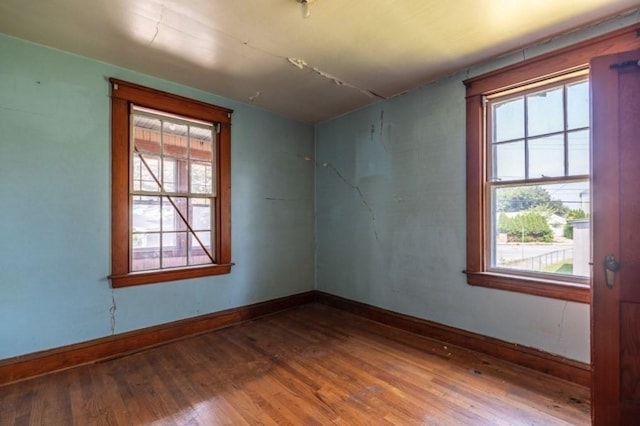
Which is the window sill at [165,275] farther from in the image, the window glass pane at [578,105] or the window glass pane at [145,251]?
the window glass pane at [578,105]

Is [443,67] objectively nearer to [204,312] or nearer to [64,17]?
[64,17]

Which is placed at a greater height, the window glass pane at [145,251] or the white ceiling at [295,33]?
the white ceiling at [295,33]

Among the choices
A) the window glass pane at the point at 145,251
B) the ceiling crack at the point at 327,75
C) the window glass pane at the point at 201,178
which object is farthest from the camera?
the window glass pane at the point at 201,178

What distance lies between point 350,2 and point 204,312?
10.3 feet

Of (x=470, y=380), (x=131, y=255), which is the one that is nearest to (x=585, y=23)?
(x=470, y=380)

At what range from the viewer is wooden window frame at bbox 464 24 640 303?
2109mm

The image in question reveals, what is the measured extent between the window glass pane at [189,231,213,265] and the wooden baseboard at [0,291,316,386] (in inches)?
23.7

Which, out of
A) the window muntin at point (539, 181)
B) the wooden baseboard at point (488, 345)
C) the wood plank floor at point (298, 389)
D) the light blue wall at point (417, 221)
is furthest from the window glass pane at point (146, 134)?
the window muntin at point (539, 181)

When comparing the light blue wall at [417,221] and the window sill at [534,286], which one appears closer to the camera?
the window sill at [534,286]

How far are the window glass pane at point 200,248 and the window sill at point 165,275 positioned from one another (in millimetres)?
118

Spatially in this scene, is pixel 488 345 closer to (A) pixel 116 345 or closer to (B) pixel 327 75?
(B) pixel 327 75

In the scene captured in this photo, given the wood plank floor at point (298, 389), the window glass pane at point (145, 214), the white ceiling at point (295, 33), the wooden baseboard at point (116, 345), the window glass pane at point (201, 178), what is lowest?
the wood plank floor at point (298, 389)

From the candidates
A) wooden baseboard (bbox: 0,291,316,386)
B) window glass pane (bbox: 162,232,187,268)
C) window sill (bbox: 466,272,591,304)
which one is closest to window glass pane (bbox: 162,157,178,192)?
window glass pane (bbox: 162,232,187,268)

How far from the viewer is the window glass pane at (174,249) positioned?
10.0 ft
